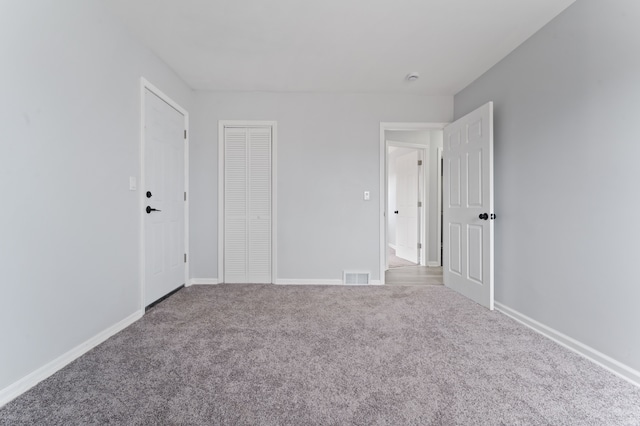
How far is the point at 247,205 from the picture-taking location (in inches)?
144

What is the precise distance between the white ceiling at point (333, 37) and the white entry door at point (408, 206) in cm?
209

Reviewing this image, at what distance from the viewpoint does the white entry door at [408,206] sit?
5.16 m

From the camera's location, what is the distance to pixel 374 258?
3662 mm

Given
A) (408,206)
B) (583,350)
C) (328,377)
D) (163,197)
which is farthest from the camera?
(408,206)

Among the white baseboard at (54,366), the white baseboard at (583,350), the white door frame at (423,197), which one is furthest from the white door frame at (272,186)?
the white baseboard at (583,350)

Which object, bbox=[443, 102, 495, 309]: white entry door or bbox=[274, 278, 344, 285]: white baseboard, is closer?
bbox=[443, 102, 495, 309]: white entry door

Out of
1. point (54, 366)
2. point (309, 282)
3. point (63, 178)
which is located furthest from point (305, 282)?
point (63, 178)

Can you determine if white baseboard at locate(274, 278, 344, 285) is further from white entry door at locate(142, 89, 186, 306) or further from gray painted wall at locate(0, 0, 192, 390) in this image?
gray painted wall at locate(0, 0, 192, 390)

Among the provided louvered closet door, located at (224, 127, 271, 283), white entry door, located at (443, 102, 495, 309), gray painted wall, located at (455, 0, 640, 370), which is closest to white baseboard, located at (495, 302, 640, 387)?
gray painted wall, located at (455, 0, 640, 370)

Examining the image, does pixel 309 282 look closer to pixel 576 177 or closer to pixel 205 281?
pixel 205 281

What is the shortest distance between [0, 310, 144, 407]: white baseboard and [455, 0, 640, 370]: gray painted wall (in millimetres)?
3327

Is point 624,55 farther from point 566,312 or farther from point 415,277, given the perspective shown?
point 415,277

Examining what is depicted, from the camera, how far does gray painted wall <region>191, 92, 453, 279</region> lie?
3621 millimetres

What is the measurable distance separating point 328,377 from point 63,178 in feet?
6.51
